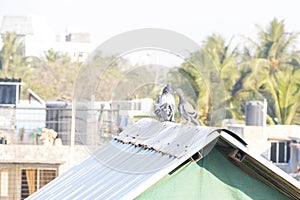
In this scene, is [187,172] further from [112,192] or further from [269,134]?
[269,134]

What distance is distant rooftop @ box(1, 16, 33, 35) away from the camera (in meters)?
95.8

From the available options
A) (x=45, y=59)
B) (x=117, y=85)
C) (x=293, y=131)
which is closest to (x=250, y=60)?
(x=293, y=131)

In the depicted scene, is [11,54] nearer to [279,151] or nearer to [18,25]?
[18,25]

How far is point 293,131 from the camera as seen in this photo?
1380 inches

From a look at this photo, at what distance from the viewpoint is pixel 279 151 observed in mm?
34125

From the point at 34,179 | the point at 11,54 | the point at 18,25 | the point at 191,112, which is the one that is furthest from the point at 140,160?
the point at 18,25

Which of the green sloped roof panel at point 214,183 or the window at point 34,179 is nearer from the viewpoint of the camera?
the green sloped roof panel at point 214,183

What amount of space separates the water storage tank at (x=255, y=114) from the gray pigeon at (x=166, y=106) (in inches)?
990

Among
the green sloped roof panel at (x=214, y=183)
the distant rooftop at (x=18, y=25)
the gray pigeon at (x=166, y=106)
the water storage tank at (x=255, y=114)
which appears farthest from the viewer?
the distant rooftop at (x=18, y=25)

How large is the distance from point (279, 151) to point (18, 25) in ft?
224

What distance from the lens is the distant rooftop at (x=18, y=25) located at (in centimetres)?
9576

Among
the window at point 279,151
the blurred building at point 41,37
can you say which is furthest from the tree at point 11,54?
the window at point 279,151

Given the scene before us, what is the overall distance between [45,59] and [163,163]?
8090cm

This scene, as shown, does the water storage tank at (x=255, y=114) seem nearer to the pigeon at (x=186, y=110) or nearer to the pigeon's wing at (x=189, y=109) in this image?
the pigeon at (x=186, y=110)
